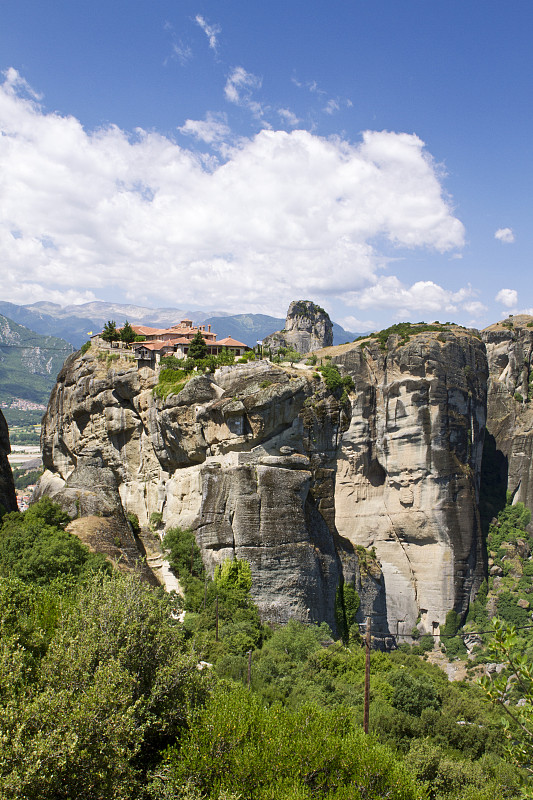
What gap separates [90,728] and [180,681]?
3.57 metres

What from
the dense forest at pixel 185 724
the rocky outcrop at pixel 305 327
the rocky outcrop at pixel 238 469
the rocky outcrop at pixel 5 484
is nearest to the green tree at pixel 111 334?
the rocky outcrop at pixel 238 469

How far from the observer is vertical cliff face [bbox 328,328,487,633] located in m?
59.3

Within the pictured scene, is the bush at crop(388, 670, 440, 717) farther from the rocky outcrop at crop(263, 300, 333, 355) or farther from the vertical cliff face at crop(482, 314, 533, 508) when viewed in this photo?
the rocky outcrop at crop(263, 300, 333, 355)

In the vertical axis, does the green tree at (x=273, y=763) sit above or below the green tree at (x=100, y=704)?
below

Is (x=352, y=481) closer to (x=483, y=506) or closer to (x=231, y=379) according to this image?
(x=483, y=506)

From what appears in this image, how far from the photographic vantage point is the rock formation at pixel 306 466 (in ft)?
121

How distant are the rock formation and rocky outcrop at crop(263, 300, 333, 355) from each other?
1470 inches

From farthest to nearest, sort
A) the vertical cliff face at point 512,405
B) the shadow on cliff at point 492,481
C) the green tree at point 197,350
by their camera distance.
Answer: the vertical cliff face at point 512,405, the shadow on cliff at point 492,481, the green tree at point 197,350

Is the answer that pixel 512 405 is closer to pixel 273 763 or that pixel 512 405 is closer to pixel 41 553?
pixel 41 553

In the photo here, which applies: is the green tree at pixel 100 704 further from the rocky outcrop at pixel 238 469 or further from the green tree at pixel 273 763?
the rocky outcrop at pixel 238 469

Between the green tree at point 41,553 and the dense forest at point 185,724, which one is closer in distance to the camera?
the dense forest at point 185,724

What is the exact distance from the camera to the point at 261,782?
13281mm

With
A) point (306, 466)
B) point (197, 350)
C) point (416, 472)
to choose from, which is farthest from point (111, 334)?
point (416, 472)

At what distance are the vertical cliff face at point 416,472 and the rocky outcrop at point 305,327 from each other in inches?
1665
